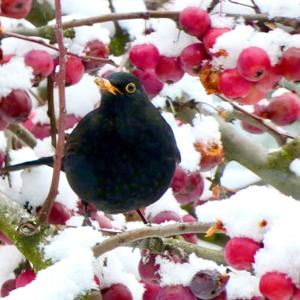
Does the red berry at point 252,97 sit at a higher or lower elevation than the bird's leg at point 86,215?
higher

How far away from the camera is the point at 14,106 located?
1.54 metres

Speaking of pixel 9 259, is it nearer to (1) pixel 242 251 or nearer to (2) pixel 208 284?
(2) pixel 208 284

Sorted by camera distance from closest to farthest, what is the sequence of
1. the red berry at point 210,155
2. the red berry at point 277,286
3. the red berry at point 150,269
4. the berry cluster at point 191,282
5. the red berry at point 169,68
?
the red berry at point 277,286, the berry cluster at point 191,282, the red berry at point 150,269, the red berry at point 169,68, the red berry at point 210,155

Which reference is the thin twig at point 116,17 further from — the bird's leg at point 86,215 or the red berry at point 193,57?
the bird's leg at point 86,215

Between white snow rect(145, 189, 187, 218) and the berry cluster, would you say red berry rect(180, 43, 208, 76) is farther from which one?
→ white snow rect(145, 189, 187, 218)

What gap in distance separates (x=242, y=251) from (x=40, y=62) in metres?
0.63

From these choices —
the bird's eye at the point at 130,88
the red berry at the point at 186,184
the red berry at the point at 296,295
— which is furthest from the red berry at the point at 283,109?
the red berry at the point at 296,295

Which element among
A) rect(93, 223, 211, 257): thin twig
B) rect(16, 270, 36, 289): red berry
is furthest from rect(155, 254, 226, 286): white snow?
rect(16, 270, 36, 289): red berry

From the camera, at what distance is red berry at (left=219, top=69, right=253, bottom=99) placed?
140 cm

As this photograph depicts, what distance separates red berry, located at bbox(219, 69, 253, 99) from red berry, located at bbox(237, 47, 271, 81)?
2cm

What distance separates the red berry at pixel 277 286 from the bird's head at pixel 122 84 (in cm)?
69

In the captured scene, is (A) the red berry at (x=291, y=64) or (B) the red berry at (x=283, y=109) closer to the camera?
(A) the red berry at (x=291, y=64)

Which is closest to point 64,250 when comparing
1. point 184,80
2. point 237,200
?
point 237,200

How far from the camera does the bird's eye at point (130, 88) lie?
1694mm
